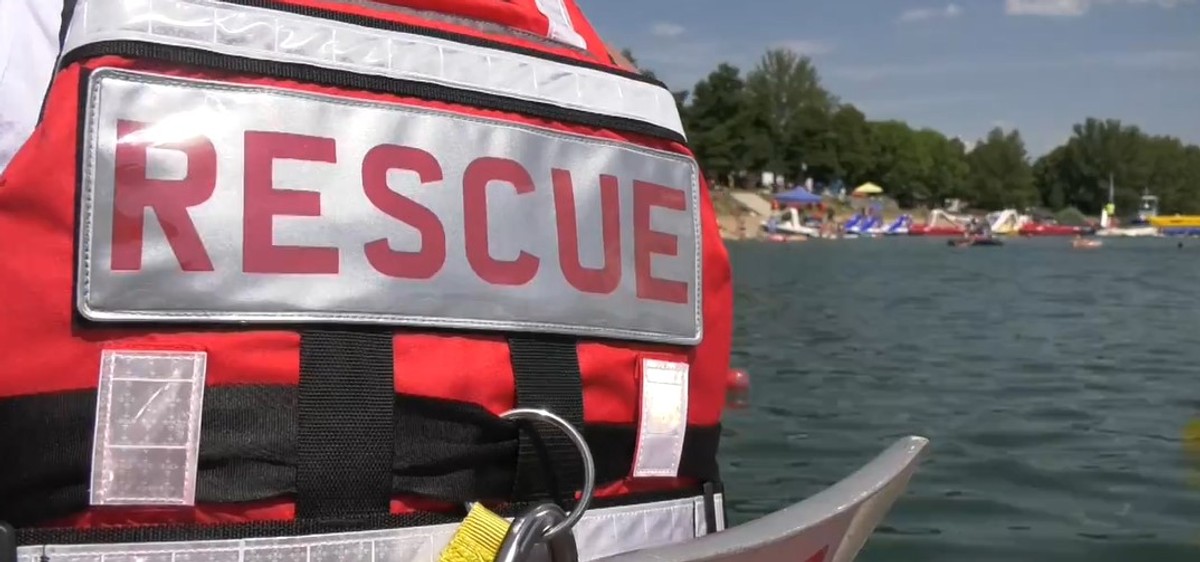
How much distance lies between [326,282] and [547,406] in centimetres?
30

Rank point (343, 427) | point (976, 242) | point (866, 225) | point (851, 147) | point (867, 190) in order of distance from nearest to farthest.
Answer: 1. point (343, 427)
2. point (976, 242)
3. point (866, 225)
4. point (867, 190)
5. point (851, 147)

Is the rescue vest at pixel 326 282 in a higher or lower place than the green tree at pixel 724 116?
lower

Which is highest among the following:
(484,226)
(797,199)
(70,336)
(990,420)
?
(797,199)

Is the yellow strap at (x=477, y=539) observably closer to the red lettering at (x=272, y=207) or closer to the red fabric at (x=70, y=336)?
the red fabric at (x=70, y=336)

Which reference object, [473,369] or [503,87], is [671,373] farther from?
[503,87]

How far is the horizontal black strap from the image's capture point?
48.9 inches

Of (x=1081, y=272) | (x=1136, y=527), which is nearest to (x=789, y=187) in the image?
(x=1081, y=272)

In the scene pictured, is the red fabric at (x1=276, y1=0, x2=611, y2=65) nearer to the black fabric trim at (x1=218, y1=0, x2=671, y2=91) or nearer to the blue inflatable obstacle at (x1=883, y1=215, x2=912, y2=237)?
the black fabric trim at (x1=218, y1=0, x2=671, y2=91)

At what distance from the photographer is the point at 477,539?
1.37 metres

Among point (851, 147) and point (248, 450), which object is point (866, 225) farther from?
point (248, 450)

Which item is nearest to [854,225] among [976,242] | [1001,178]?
[976,242]

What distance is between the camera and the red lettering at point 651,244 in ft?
5.26

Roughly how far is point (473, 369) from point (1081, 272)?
2777 cm

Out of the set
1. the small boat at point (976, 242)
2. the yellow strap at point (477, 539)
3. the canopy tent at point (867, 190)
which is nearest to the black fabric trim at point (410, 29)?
the yellow strap at point (477, 539)
